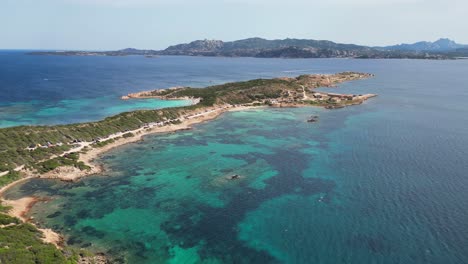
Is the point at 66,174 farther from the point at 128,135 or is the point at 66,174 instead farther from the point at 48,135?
the point at 128,135

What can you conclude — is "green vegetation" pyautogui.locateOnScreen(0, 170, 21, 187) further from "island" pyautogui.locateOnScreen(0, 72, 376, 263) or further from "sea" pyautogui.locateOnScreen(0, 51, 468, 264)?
"sea" pyautogui.locateOnScreen(0, 51, 468, 264)

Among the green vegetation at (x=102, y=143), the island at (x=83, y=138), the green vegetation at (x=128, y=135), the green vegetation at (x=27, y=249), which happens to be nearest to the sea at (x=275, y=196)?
the island at (x=83, y=138)

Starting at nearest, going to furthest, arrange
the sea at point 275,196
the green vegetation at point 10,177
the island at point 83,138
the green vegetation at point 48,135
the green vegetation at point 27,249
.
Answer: the green vegetation at point 27,249
the sea at point 275,196
the island at point 83,138
the green vegetation at point 10,177
the green vegetation at point 48,135

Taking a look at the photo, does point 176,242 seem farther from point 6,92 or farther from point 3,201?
point 6,92

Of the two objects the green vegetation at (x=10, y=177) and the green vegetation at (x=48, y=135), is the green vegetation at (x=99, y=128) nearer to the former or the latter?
the green vegetation at (x=48, y=135)

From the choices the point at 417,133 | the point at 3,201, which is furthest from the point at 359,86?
the point at 3,201

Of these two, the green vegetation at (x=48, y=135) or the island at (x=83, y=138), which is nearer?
the island at (x=83, y=138)

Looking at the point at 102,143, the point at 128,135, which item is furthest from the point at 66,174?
the point at 128,135

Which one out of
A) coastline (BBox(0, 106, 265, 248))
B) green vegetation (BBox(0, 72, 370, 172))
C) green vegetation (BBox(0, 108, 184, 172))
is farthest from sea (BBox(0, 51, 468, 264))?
green vegetation (BBox(0, 108, 184, 172))
